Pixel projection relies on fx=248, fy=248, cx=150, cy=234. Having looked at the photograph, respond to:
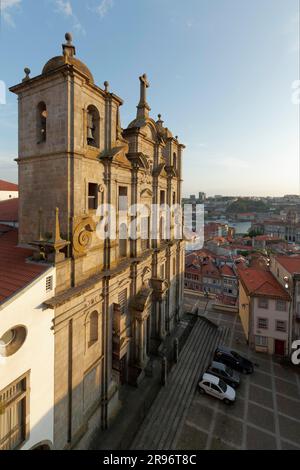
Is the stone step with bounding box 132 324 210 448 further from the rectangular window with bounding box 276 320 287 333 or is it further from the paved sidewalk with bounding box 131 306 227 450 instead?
the rectangular window with bounding box 276 320 287 333

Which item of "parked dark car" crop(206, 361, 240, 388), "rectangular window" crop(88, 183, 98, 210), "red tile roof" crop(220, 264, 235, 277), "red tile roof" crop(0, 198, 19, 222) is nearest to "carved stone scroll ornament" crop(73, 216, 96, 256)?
"rectangular window" crop(88, 183, 98, 210)

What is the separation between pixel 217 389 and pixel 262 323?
1190cm

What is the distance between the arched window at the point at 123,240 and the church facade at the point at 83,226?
81mm

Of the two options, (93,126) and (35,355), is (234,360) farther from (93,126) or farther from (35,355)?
(93,126)

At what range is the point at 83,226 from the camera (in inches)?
537

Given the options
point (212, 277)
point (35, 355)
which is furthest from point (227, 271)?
point (35, 355)

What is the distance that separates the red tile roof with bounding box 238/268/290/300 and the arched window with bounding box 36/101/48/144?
27.4 meters

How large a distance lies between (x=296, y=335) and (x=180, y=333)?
44.6ft

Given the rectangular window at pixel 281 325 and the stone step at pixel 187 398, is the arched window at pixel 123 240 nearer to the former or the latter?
the stone step at pixel 187 398

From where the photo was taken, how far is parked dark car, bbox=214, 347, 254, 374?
25.6m

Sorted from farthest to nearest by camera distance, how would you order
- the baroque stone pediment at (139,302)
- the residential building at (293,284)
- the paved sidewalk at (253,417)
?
the residential building at (293,284) → the baroque stone pediment at (139,302) → the paved sidewalk at (253,417)

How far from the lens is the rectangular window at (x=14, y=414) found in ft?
32.4

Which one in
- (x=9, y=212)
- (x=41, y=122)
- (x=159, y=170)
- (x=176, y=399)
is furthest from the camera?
(x=159, y=170)

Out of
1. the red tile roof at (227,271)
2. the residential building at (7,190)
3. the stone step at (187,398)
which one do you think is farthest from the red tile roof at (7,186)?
the red tile roof at (227,271)
